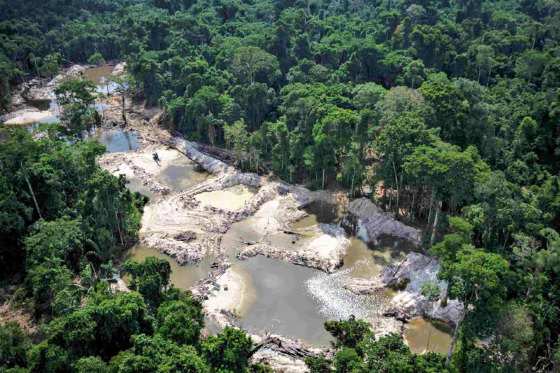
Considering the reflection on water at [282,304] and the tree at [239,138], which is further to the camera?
the tree at [239,138]

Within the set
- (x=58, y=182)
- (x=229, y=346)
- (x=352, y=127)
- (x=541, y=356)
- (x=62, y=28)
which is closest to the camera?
(x=229, y=346)

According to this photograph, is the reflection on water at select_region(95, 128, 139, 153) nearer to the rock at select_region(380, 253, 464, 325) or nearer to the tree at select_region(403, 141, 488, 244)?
the tree at select_region(403, 141, 488, 244)

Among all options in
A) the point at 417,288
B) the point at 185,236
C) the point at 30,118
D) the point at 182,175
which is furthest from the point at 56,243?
the point at 30,118

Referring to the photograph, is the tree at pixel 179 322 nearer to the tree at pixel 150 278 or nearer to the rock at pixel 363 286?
the tree at pixel 150 278

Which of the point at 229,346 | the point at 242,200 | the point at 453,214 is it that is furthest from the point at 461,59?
the point at 229,346

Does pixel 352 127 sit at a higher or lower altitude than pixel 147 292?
higher

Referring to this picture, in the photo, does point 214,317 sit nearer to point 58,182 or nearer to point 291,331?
point 291,331

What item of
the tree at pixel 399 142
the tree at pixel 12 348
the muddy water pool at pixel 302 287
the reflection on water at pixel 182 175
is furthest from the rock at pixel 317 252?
the tree at pixel 12 348
